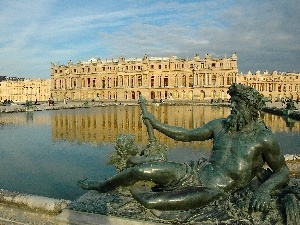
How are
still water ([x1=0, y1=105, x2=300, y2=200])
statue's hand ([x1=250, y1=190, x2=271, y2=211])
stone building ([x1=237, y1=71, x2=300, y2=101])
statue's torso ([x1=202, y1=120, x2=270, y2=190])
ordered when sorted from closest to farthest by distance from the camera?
1. statue's hand ([x1=250, y1=190, x2=271, y2=211])
2. statue's torso ([x1=202, y1=120, x2=270, y2=190])
3. still water ([x1=0, y1=105, x2=300, y2=200])
4. stone building ([x1=237, y1=71, x2=300, y2=101])


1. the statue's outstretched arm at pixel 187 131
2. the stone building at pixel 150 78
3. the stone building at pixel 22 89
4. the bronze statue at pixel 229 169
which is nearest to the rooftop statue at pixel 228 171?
the bronze statue at pixel 229 169

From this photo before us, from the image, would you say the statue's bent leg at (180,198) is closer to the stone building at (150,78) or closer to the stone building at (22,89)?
the stone building at (150,78)

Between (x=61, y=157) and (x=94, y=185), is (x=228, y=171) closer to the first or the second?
(x=94, y=185)

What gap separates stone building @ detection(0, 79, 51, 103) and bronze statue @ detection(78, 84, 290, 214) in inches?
3289

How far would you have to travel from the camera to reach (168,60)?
198 ft

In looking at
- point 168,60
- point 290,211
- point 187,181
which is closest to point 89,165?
point 187,181

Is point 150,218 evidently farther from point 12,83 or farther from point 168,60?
point 12,83

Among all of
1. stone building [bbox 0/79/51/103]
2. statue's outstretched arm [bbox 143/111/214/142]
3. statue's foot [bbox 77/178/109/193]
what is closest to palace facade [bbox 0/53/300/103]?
stone building [bbox 0/79/51/103]

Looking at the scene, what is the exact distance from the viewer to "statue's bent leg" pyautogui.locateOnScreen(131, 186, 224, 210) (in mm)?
2637

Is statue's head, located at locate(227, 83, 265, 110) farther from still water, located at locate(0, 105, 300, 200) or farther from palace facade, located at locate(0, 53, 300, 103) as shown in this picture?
palace facade, located at locate(0, 53, 300, 103)

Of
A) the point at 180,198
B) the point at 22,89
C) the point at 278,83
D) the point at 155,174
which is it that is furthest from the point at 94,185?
the point at 22,89

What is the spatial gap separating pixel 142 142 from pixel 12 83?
79.4 m

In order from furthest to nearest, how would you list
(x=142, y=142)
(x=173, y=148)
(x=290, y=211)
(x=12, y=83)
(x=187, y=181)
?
(x=12, y=83) → (x=142, y=142) → (x=173, y=148) → (x=187, y=181) → (x=290, y=211)

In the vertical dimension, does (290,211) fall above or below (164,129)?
below
